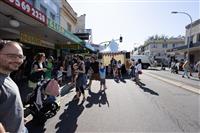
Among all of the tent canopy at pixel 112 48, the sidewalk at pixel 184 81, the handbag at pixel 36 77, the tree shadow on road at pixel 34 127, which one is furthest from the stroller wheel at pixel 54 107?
the tent canopy at pixel 112 48

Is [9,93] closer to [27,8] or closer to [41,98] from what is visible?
[41,98]

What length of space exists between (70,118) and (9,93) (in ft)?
19.6

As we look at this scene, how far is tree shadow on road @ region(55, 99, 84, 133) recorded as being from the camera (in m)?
7.41

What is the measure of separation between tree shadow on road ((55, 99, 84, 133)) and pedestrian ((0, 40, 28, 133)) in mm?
4487

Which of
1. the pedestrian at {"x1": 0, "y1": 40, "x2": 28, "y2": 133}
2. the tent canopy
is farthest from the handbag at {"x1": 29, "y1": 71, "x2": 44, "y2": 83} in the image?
the tent canopy

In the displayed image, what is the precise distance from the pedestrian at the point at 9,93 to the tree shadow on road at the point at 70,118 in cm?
449

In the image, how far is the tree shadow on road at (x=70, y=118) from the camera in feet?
24.3

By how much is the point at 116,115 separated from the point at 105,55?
2158cm

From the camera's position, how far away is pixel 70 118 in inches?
339

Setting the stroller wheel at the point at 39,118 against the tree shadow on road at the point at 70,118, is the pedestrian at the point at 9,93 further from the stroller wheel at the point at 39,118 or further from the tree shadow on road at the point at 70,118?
the stroller wheel at the point at 39,118

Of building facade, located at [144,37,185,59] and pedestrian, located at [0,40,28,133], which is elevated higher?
building facade, located at [144,37,185,59]

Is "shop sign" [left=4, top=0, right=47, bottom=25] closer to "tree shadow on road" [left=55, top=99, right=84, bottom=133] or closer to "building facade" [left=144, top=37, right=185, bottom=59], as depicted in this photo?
"tree shadow on road" [left=55, top=99, right=84, bottom=133]

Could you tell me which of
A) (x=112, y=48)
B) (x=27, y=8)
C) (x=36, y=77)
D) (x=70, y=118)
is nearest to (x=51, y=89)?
(x=36, y=77)

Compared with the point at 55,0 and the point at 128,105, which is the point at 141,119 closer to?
the point at 128,105
